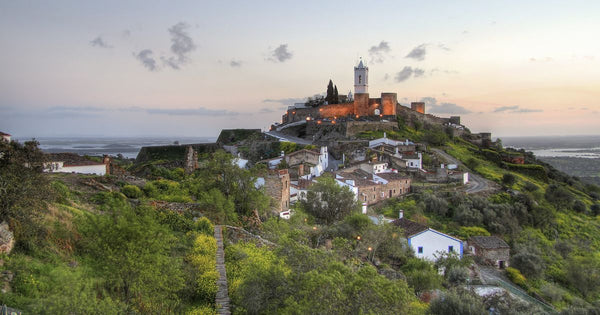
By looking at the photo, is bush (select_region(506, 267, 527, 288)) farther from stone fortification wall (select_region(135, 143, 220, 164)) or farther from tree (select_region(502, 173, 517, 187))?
stone fortification wall (select_region(135, 143, 220, 164))

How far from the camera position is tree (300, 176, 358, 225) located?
92.0ft

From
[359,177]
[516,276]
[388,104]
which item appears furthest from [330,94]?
[516,276]

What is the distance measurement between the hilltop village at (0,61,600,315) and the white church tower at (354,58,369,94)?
50.0 ft

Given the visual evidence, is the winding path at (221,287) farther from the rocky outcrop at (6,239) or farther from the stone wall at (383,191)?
the stone wall at (383,191)

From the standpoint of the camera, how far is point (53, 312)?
5.70 metres

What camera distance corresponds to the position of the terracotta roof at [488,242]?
2795cm

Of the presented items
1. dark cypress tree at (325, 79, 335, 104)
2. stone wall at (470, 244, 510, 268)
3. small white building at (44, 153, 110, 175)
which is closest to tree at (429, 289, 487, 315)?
stone wall at (470, 244, 510, 268)

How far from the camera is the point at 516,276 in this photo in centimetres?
2552

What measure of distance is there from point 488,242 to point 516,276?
3.48 m

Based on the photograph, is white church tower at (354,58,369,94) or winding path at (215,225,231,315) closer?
winding path at (215,225,231,315)

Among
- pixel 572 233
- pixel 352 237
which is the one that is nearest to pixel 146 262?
pixel 352 237

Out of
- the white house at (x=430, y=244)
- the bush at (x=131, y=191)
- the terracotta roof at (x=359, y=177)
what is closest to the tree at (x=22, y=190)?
the bush at (x=131, y=191)

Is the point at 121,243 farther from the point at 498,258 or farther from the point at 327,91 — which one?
the point at 327,91

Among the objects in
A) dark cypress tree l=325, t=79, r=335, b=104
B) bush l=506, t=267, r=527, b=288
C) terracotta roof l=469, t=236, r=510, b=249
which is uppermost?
dark cypress tree l=325, t=79, r=335, b=104
